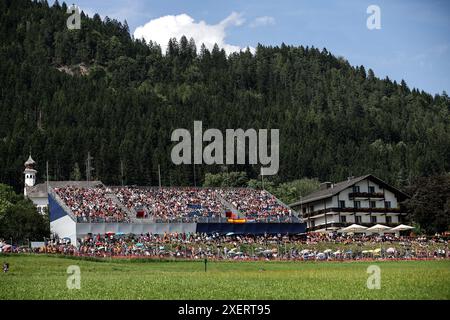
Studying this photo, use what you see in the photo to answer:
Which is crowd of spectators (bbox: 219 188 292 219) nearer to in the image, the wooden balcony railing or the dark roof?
the dark roof

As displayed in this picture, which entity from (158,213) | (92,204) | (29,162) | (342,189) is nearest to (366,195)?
(342,189)

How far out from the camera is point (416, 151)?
7013 inches

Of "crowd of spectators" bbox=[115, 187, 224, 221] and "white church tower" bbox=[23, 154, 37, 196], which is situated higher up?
"white church tower" bbox=[23, 154, 37, 196]

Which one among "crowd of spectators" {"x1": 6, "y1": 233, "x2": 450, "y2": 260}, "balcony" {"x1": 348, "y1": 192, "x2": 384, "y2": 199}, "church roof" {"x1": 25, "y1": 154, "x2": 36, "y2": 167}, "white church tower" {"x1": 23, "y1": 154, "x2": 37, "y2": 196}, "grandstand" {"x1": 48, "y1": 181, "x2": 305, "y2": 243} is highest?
"church roof" {"x1": 25, "y1": 154, "x2": 36, "y2": 167}

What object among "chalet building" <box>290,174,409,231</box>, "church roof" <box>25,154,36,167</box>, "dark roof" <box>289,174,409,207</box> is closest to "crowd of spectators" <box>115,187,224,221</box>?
"dark roof" <box>289,174,409,207</box>

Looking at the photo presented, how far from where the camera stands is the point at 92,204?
96.1 m

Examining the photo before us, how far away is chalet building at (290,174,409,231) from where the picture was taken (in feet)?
368

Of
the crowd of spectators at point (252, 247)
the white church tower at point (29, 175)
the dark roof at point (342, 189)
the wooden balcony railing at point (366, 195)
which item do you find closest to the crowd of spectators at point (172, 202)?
the crowd of spectators at point (252, 247)

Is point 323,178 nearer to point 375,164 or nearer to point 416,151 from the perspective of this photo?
point 375,164

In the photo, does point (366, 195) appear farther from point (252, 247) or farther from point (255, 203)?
point (252, 247)

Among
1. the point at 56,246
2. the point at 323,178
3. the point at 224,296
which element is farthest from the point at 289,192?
the point at 224,296

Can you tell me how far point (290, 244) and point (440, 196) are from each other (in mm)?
33304

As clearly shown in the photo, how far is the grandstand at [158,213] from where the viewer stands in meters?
90.9

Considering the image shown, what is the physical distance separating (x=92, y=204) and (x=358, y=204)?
4221 cm
